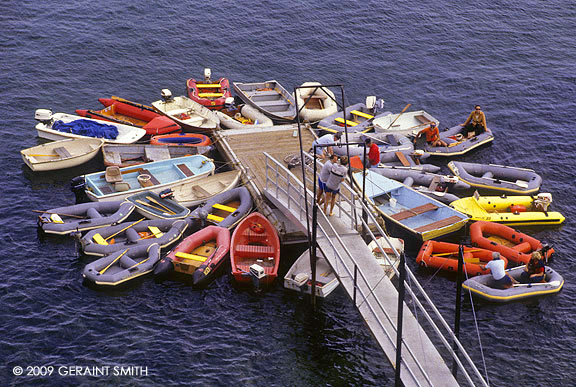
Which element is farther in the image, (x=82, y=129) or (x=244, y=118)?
(x=244, y=118)

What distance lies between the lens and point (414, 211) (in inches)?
1307

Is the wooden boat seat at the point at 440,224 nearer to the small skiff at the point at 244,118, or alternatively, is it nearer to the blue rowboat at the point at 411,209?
the blue rowboat at the point at 411,209

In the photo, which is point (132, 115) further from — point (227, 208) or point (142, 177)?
point (227, 208)

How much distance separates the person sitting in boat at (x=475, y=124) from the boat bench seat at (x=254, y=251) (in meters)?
16.5

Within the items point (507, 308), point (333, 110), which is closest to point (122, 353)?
point (507, 308)

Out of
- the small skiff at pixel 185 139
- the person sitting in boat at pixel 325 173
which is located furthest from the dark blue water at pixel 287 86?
the person sitting in boat at pixel 325 173

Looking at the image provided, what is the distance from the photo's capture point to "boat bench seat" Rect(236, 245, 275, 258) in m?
30.5

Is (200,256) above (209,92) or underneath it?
underneath

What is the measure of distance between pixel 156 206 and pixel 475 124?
778 inches

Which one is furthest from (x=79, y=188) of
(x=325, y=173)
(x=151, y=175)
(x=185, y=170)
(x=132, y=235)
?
(x=325, y=173)

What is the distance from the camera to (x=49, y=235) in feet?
105

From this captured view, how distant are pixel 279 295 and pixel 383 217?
22.8 ft

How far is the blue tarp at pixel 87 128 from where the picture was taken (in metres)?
38.6

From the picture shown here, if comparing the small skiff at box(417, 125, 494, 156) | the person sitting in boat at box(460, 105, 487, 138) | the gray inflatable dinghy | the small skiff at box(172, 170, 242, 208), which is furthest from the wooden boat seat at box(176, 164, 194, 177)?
the person sitting in boat at box(460, 105, 487, 138)
